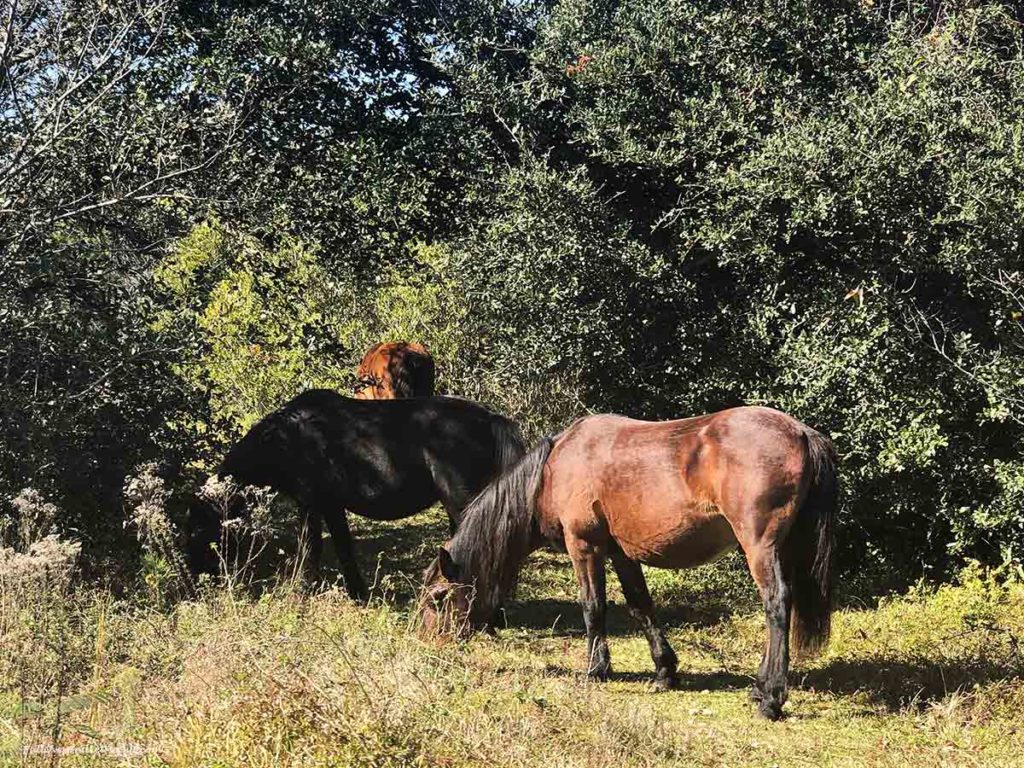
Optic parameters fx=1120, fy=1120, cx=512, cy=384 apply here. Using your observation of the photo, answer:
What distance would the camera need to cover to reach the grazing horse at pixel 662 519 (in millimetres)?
6328

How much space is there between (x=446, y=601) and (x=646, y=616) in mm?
1271

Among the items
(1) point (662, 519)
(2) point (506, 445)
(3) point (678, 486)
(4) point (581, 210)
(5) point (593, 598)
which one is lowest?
(5) point (593, 598)

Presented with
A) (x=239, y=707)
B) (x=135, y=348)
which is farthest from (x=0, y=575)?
(x=135, y=348)

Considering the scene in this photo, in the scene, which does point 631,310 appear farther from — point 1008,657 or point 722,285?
point 1008,657

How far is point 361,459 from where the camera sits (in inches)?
354

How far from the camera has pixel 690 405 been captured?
32.2ft

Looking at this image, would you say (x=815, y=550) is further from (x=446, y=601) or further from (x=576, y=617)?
(x=576, y=617)

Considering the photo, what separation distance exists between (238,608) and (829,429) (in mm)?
4847

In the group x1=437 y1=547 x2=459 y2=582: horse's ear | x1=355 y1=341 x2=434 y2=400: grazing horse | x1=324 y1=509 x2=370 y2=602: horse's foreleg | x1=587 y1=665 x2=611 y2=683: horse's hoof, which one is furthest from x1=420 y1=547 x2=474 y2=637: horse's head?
x1=355 y1=341 x2=434 y2=400: grazing horse

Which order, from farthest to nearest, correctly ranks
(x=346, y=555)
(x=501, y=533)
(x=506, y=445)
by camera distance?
(x=346, y=555)
(x=506, y=445)
(x=501, y=533)

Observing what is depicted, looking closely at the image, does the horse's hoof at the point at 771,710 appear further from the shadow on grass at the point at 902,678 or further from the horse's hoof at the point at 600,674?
the horse's hoof at the point at 600,674

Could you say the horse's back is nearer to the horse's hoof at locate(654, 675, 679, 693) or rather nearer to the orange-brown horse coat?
the orange-brown horse coat

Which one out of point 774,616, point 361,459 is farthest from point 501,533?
point 361,459

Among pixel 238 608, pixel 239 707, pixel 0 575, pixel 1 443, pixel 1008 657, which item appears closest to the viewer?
pixel 239 707
